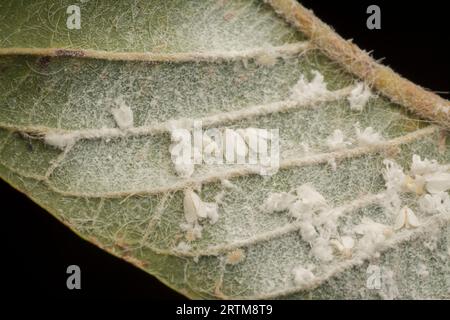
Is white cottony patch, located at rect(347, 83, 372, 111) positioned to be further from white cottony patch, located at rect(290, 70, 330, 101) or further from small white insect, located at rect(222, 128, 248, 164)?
small white insect, located at rect(222, 128, 248, 164)

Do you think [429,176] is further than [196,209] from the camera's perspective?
Yes

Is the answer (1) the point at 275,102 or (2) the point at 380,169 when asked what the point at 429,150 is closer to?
(2) the point at 380,169

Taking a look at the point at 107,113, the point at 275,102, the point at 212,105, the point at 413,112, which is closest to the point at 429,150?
the point at 413,112

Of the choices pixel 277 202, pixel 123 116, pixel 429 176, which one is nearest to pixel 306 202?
pixel 277 202

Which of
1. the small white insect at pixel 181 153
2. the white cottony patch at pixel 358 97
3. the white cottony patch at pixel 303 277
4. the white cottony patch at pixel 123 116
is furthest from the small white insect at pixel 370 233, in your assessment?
the white cottony patch at pixel 123 116

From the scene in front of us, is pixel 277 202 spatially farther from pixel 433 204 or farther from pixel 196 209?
pixel 433 204

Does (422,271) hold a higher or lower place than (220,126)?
lower

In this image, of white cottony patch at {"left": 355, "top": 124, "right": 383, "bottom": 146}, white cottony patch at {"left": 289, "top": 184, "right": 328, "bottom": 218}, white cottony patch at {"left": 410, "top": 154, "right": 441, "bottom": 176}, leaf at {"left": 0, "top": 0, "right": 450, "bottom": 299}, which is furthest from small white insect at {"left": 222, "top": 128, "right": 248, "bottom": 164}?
Answer: white cottony patch at {"left": 410, "top": 154, "right": 441, "bottom": 176}
